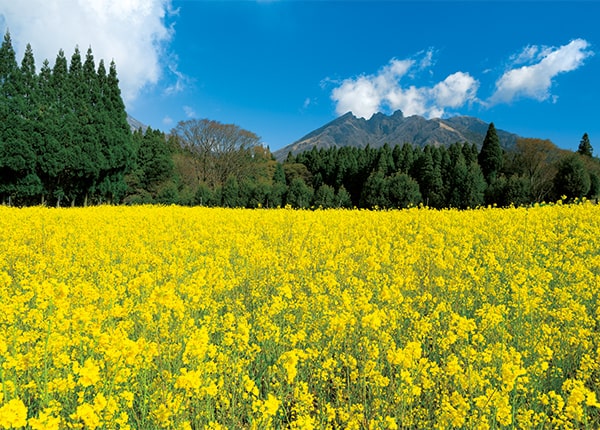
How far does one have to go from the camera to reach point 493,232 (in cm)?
771

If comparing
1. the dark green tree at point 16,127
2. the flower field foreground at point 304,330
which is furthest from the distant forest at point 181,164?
the flower field foreground at point 304,330

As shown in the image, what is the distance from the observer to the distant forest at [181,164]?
987 inches

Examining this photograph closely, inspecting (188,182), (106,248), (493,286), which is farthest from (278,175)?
(493,286)

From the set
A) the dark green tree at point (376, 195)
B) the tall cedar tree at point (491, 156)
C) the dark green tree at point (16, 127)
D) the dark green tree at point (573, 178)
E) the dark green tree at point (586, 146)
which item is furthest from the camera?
the dark green tree at point (586, 146)

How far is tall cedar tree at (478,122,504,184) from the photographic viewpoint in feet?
123

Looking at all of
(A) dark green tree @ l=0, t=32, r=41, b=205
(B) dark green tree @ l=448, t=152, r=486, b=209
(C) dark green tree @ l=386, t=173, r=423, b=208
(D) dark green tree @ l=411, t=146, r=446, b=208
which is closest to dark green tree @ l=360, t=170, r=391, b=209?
(C) dark green tree @ l=386, t=173, r=423, b=208

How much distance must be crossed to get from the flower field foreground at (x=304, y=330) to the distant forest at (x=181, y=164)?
55.4 ft

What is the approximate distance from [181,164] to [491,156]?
3139 cm

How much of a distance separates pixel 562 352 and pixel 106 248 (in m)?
6.75

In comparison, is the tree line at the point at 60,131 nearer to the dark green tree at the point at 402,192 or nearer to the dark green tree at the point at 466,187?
the dark green tree at the point at 402,192

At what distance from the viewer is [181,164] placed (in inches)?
1623

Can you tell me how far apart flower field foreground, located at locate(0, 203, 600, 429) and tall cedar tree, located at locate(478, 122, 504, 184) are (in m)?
31.2

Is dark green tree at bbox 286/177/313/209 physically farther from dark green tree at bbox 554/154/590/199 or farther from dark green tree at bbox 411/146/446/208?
dark green tree at bbox 554/154/590/199

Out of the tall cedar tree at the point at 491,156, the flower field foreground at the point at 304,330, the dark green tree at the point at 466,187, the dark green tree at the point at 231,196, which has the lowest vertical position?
the flower field foreground at the point at 304,330
